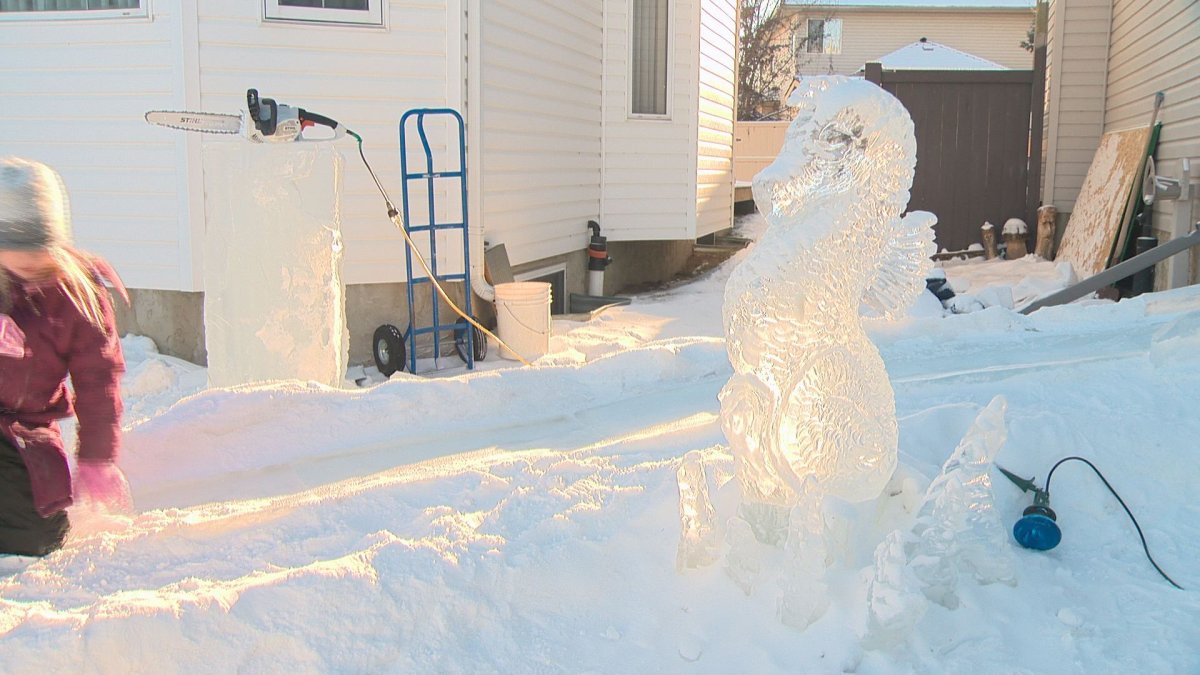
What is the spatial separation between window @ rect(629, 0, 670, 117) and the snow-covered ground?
688 cm

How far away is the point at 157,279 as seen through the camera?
7.75m

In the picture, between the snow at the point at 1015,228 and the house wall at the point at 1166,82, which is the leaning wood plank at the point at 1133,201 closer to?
the house wall at the point at 1166,82

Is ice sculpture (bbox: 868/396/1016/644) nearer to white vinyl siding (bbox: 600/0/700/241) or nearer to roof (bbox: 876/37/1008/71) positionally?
white vinyl siding (bbox: 600/0/700/241)

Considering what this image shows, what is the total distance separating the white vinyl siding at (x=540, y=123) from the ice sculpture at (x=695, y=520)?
5480 mm

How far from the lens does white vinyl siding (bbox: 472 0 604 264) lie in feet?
27.3

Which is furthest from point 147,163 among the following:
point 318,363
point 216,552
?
point 216,552

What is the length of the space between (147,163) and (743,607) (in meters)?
6.45

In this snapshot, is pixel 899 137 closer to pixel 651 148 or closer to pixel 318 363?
pixel 318 363

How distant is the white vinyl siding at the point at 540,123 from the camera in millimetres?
8320

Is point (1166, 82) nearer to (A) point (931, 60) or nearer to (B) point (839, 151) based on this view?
(B) point (839, 151)

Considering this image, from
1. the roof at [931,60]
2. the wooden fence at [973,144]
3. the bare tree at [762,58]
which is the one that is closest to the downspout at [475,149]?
the wooden fence at [973,144]

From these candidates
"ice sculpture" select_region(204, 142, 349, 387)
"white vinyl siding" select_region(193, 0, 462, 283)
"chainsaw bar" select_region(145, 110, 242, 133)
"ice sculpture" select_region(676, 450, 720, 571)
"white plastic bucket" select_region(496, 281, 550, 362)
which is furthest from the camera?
"white plastic bucket" select_region(496, 281, 550, 362)

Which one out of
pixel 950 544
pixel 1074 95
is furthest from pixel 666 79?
pixel 950 544

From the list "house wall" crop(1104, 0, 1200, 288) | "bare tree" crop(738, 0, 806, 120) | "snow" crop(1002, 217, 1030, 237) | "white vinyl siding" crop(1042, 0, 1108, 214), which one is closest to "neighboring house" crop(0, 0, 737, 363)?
"house wall" crop(1104, 0, 1200, 288)
